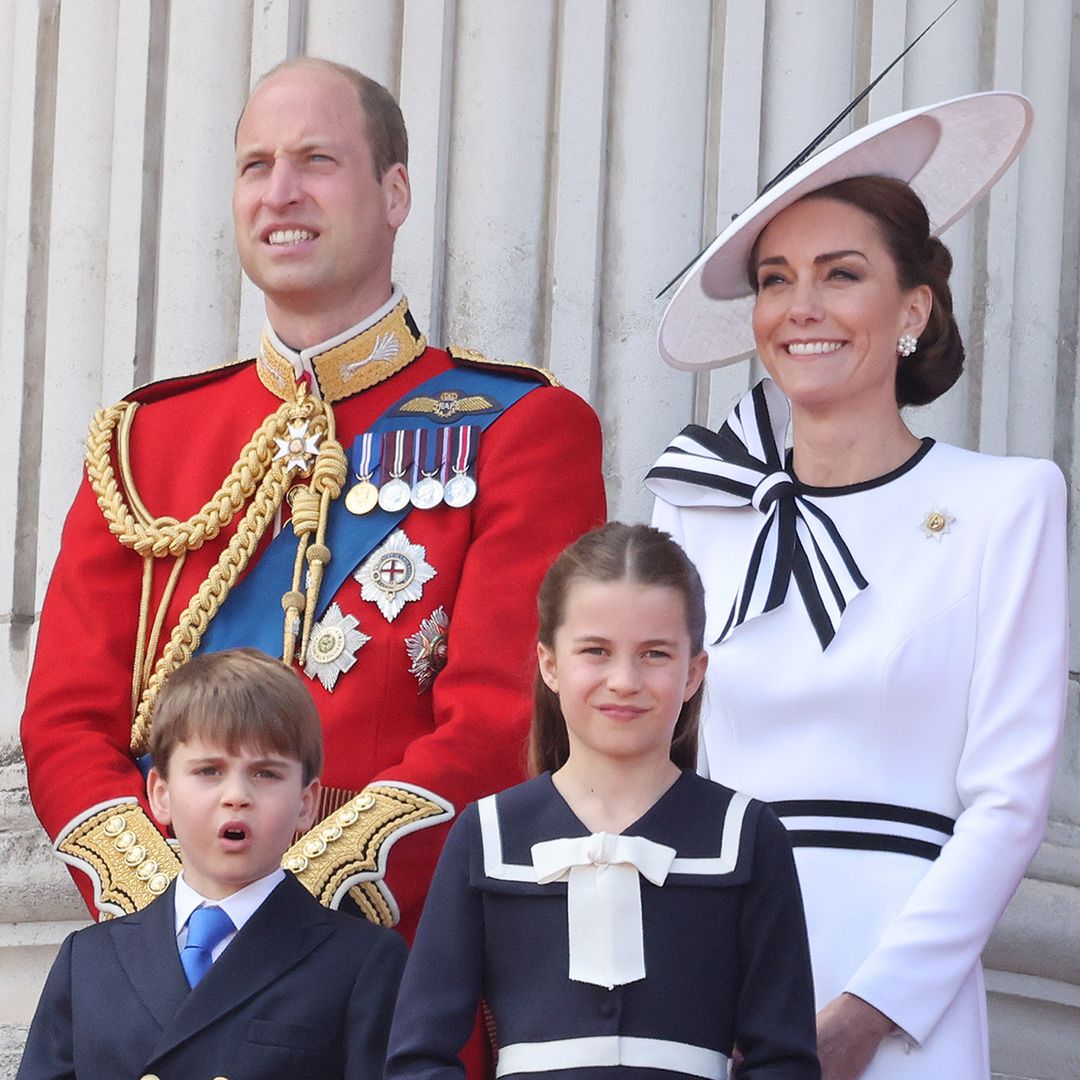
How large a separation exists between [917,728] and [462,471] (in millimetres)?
797

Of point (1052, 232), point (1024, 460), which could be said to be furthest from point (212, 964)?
point (1052, 232)

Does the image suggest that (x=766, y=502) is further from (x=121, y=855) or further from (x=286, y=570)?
(x=121, y=855)

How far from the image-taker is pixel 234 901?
3018 millimetres

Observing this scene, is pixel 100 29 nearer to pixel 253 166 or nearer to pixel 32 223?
pixel 32 223

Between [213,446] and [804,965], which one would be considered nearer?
[804,965]

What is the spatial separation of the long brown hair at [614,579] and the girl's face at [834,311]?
1.68ft

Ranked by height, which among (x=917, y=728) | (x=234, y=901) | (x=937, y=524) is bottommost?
(x=234, y=901)

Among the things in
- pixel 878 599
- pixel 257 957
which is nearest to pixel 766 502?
pixel 878 599

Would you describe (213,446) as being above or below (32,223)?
below

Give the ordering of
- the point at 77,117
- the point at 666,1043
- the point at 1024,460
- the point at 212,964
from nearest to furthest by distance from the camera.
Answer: the point at 666,1043
the point at 212,964
the point at 1024,460
the point at 77,117

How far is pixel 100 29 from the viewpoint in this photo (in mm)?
4668

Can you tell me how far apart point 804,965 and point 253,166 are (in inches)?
63.4

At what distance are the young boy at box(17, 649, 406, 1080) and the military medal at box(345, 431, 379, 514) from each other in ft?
1.81

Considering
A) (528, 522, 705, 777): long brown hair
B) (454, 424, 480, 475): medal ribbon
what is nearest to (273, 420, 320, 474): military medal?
(454, 424, 480, 475): medal ribbon
